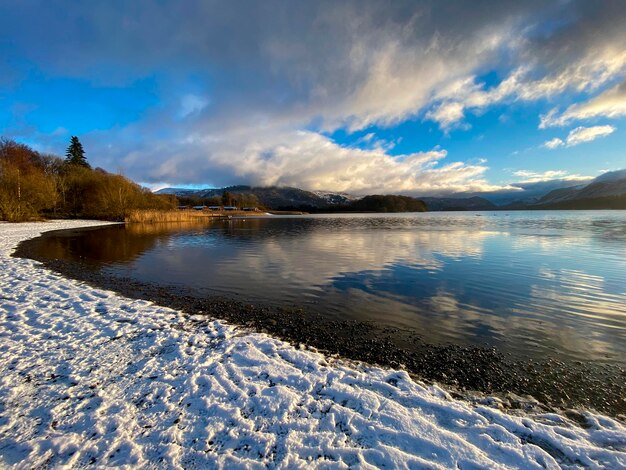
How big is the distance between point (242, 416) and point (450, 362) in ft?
16.6

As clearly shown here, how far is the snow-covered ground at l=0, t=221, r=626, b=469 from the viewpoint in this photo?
12.9ft

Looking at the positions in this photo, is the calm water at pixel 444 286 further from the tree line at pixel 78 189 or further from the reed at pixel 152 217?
the tree line at pixel 78 189

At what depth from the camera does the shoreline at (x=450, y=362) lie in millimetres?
5694

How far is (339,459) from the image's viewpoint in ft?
12.7

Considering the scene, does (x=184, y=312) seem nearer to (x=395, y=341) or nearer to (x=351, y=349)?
(x=351, y=349)

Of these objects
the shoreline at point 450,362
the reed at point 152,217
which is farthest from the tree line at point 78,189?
the shoreline at point 450,362

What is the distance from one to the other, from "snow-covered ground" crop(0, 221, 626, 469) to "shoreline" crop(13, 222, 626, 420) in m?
0.59

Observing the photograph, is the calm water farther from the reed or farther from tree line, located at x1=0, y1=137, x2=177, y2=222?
tree line, located at x1=0, y1=137, x2=177, y2=222

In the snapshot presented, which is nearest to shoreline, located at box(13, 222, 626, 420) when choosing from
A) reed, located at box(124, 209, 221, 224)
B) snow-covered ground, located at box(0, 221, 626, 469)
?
snow-covered ground, located at box(0, 221, 626, 469)

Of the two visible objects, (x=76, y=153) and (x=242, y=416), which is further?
(x=76, y=153)

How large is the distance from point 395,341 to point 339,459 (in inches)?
185

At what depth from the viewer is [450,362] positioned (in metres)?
6.95

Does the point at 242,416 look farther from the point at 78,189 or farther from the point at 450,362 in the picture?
the point at 78,189

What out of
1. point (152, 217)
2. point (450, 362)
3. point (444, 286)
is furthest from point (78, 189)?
point (450, 362)
